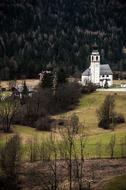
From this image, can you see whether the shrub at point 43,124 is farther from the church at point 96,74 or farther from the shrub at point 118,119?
the church at point 96,74

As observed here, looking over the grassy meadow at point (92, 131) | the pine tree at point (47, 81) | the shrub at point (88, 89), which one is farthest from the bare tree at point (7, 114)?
the shrub at point (88, 89)

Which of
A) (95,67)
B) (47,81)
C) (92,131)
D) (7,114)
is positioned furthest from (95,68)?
(7,114)

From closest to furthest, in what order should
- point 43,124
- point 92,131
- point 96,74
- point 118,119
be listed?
1. point 92,131
2. point 43,124
3. point 118,119
4. point 96,74

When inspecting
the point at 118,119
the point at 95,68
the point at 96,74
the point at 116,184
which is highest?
the point at 95,68

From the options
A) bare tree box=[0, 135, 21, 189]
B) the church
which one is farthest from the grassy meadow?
the church

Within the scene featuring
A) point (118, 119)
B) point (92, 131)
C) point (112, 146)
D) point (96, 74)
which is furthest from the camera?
point (96, 74)

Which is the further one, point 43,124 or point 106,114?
point 106,114

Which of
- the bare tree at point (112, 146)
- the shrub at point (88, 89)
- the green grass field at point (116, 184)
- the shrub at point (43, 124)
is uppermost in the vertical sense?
the shrub at point (88, 89)

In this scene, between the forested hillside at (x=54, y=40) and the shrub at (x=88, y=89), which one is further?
the forested hillside at (x=54, y=40)

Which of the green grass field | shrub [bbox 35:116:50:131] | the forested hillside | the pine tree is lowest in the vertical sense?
the green grass field

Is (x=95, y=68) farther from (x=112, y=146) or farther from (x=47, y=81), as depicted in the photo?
(x=112, y=146)

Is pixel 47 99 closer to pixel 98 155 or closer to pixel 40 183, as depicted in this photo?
pixel 98 155

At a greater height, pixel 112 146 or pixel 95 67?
pixel 95 67

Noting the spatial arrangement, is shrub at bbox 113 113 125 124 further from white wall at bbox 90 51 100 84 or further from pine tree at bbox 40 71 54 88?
white wall at bbox 90 51 100 84
